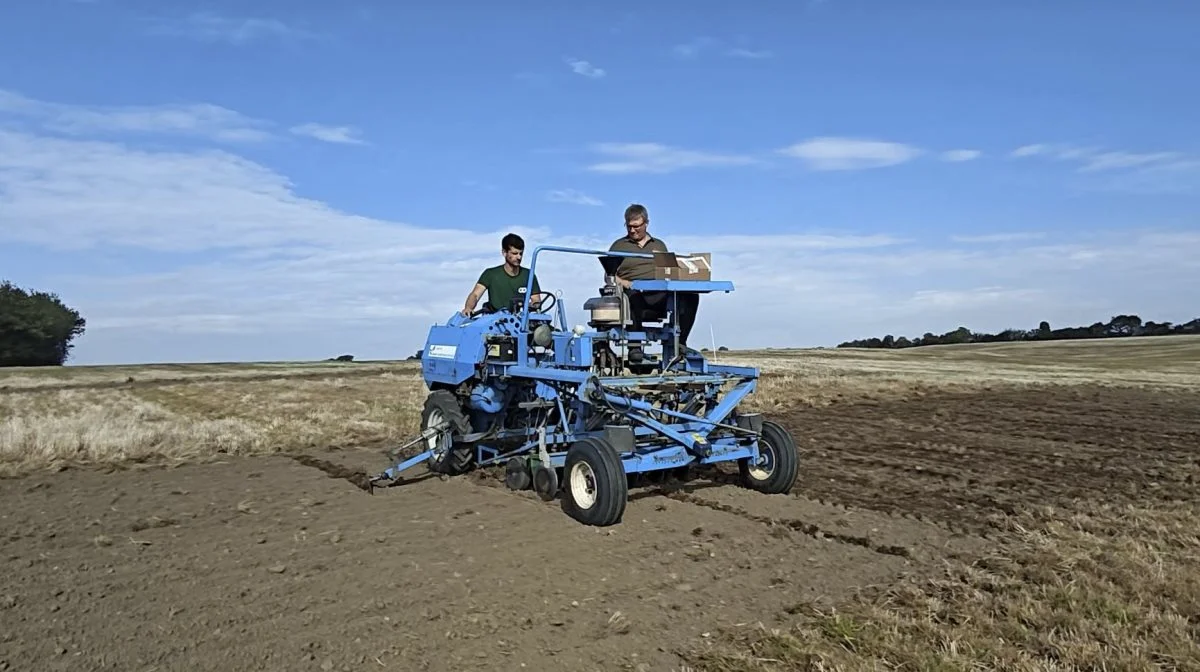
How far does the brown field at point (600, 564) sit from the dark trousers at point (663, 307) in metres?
1.62

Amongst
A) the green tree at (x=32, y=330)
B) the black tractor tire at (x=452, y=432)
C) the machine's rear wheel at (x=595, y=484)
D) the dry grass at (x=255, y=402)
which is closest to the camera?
the machine's rear wheel at (x=595, y=484)

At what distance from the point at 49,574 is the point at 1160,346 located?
179ft

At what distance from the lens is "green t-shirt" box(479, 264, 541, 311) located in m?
9.96

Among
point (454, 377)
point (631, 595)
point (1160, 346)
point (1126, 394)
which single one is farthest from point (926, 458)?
point (1160, 346)

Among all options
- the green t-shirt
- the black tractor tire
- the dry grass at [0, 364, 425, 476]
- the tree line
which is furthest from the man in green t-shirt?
the tree line

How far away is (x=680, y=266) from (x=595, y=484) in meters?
2.34

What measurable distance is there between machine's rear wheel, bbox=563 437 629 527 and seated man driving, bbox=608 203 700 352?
6.09 ft

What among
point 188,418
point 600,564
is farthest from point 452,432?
point 188,418

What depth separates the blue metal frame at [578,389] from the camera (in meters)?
7.51

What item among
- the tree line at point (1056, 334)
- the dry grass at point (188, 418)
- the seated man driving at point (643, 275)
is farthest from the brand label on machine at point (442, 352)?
the tree line at point (1056, 334)

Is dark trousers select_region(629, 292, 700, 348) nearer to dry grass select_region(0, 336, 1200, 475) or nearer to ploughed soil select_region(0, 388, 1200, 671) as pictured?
ploughed soil select_region(0, 388, 1200, 671)

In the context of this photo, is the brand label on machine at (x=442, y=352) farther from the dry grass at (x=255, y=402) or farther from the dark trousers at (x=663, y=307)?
the dry grass at (x=255, y=402)

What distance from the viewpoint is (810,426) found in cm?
1450

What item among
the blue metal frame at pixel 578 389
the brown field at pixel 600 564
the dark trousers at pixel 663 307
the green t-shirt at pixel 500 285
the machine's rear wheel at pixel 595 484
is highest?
the green t-shirt at pixel 500 285
